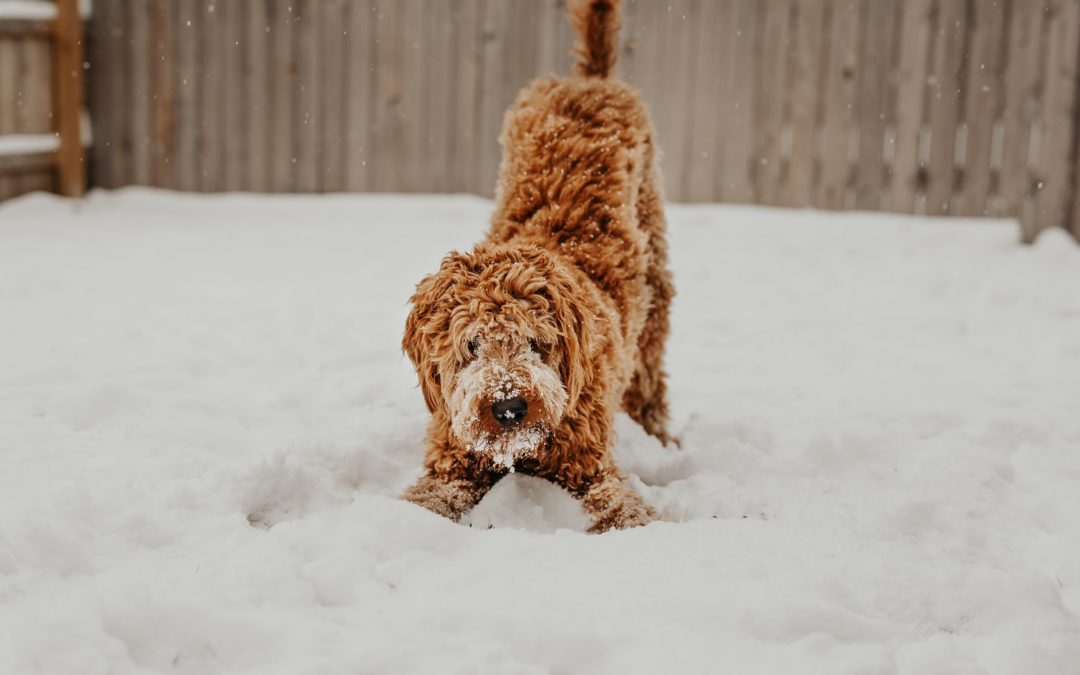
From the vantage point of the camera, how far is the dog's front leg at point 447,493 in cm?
310

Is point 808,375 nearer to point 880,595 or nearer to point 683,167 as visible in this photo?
point 880,595

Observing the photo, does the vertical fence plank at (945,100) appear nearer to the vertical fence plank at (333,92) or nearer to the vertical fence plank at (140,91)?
the vertical fence plank at (333,92)

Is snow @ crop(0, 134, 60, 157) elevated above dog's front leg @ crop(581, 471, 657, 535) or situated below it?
above

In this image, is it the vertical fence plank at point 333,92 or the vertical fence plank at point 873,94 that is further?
the vertical fence plank at point 333,92

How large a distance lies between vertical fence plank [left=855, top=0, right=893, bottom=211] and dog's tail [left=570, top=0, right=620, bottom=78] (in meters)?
4.49

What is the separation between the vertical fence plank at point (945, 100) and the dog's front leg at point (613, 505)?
6010 millimetres

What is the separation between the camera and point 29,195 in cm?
859

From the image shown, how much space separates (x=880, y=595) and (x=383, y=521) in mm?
1272

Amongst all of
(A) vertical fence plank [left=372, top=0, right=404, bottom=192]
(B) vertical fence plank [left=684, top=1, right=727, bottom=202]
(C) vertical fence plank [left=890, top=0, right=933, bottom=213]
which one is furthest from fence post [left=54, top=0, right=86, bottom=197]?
(C) vertical fence plank [left=890, top=0, right=933, bottom=213]

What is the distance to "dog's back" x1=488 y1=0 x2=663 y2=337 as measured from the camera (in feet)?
12.4

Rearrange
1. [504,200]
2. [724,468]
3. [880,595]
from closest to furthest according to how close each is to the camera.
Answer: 1. [880,595]
2. [724,468]
3. [504,200]

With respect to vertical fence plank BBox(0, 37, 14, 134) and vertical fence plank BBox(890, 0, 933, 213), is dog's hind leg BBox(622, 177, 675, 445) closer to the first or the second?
vertical fence plank BBox(890, 0, 933, 213)

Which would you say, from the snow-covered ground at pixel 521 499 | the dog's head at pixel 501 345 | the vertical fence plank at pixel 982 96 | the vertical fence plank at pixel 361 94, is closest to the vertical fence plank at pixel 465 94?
the vertical fence plank at pixel 361 94

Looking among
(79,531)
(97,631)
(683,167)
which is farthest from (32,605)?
(683,167)
